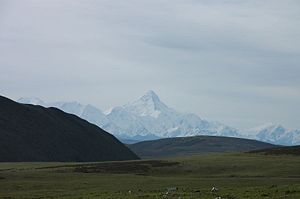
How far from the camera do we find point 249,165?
85.6m

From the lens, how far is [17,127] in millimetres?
191000

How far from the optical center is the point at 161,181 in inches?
2477

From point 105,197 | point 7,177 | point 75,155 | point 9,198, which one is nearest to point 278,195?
point 105,197

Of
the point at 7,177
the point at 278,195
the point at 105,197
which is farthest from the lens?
the point at 7,177

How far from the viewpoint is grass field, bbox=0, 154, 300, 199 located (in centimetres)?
4069

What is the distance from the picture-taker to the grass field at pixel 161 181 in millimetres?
40688

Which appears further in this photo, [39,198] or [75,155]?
[75,155]

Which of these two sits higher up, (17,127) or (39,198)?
(17,127)

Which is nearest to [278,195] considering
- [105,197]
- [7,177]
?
[105,197]

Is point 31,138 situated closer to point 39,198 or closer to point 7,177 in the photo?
point 7,177

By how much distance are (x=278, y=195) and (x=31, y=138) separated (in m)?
163

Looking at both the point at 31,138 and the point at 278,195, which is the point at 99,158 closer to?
the point at 31,138

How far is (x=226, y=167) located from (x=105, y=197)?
49032mm

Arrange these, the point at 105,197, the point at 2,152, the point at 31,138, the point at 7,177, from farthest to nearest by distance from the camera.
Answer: the point at 31,138, the point at 2,152, the point at 7,177, the point at 105,197
